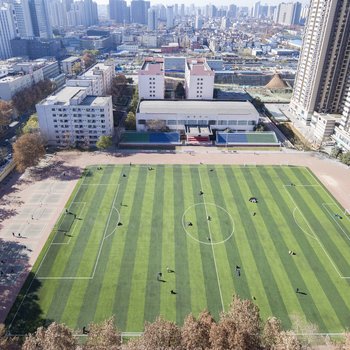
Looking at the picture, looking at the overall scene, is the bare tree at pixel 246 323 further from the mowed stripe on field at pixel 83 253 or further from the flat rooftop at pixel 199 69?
the flat rooftop at pixel 199 69

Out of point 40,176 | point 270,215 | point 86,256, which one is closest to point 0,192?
point 40,176

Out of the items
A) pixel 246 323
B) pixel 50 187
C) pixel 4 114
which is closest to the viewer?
pixel 246 323

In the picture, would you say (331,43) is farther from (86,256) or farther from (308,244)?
(86,256)

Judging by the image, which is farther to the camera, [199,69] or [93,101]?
[199,69]

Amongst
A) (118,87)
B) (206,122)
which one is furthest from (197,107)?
(118,87)

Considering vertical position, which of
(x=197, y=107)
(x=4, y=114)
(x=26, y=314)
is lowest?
(x=26, y=314)

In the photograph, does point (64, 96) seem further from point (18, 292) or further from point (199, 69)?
point (18, 292)
